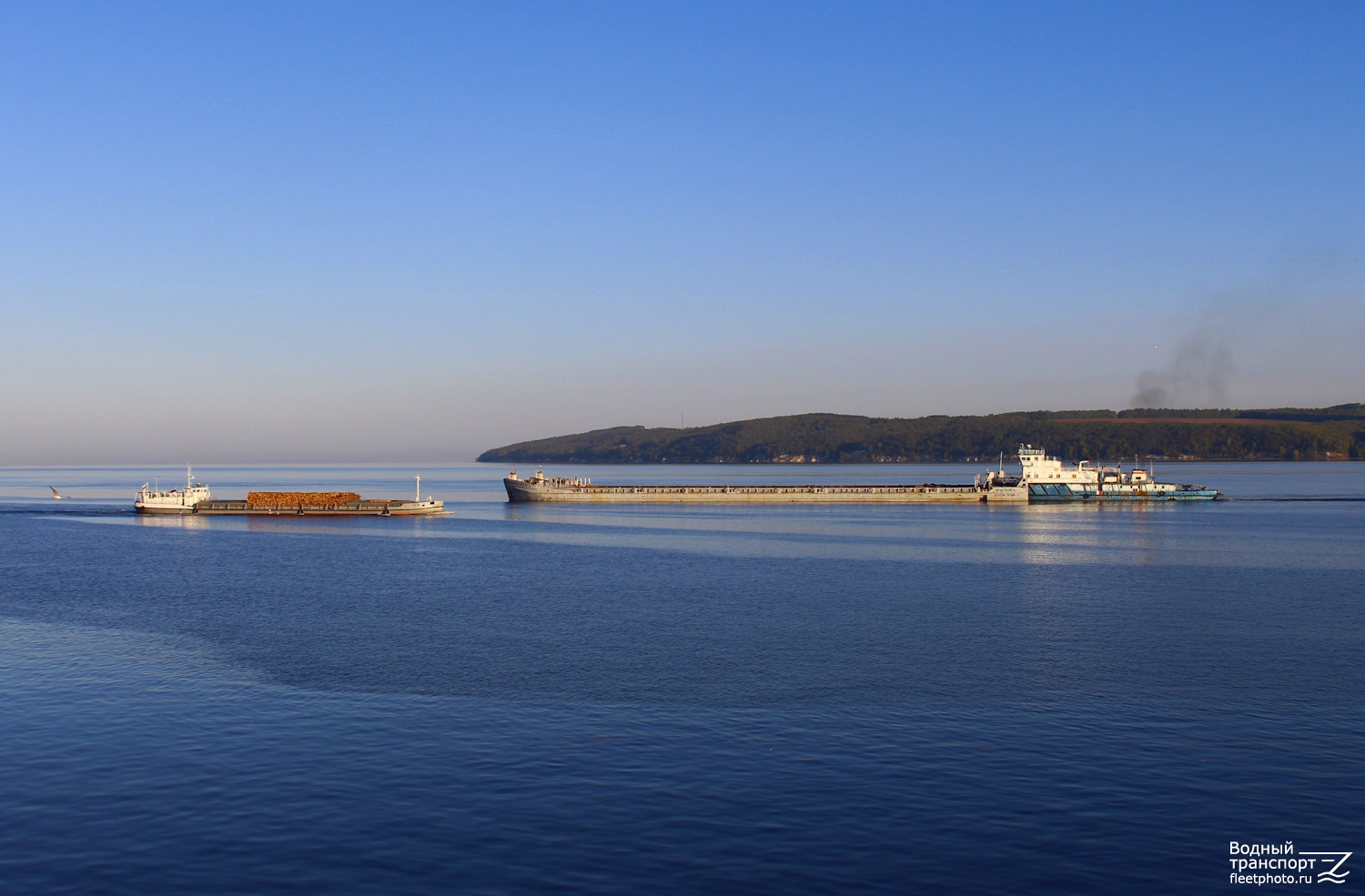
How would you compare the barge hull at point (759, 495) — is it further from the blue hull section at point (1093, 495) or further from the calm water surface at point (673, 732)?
the calm water surface at point (673, 732)

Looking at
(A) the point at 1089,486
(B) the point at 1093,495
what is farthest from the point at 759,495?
(A) the point at 1089,486

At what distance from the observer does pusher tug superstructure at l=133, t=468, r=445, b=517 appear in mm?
120250

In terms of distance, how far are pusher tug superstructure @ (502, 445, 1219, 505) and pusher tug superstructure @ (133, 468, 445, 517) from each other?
23.0m

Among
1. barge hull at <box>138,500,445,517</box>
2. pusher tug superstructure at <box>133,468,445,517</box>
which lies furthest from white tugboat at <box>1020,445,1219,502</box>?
pusher tug superstructure at <box>133,468,445,517</box>

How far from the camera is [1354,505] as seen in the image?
129750 millimetres

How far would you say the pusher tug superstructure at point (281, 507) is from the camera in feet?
395

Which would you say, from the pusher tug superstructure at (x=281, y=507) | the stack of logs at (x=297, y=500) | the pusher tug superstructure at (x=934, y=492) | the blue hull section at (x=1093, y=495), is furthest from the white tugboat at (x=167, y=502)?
the blue hull section at (x=1093, y=495)

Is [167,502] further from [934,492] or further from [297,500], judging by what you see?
[934,492]

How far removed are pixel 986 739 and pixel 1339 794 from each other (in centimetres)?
680

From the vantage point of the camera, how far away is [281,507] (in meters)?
121

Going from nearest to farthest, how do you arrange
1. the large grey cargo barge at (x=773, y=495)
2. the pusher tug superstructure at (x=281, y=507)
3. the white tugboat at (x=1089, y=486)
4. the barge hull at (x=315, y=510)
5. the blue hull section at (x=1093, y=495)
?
the barge hull at (x=315, y=510), the pusher tug superstructure at (x=281, y=507), the blue hull section at (x=1093, y=495), the white tugboat at (x=1089, y=486), the large grey cargo barge at (x=773, y=495)

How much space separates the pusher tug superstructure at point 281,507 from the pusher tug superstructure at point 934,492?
22984mm

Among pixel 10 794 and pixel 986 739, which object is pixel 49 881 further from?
pixel 986 739

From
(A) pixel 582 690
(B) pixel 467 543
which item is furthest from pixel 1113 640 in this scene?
(B) pixel 467 543
